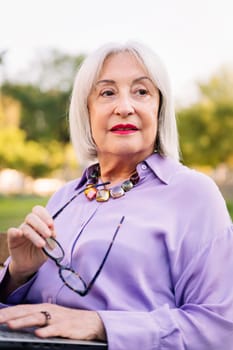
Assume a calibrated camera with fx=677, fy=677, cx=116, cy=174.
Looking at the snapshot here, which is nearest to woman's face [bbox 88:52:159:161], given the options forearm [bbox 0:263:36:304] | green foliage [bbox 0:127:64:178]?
forearm [bbox 0:263:36:304]

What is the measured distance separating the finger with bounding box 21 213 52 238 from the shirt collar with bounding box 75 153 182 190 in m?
0.37

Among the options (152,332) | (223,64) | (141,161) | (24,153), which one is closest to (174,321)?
(152,332)

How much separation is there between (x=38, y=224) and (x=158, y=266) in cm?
31

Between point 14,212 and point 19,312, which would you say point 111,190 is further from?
point 14,212

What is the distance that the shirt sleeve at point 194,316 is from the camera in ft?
4.84

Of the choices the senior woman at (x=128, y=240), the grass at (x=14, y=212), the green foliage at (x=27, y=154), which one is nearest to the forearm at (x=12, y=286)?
the senior woman at (x=128, y=240)

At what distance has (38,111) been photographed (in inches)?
1617

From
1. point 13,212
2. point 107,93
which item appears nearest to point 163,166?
point 107,93

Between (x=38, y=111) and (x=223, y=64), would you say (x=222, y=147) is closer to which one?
(x=223, y=64)

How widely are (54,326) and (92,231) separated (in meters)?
0.35

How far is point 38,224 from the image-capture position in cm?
154

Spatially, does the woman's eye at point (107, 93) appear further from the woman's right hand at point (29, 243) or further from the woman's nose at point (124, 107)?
the woman's right hand at point (29, 243)

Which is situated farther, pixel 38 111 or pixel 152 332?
pixel 38 111

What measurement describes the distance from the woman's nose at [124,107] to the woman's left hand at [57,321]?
552 mm
